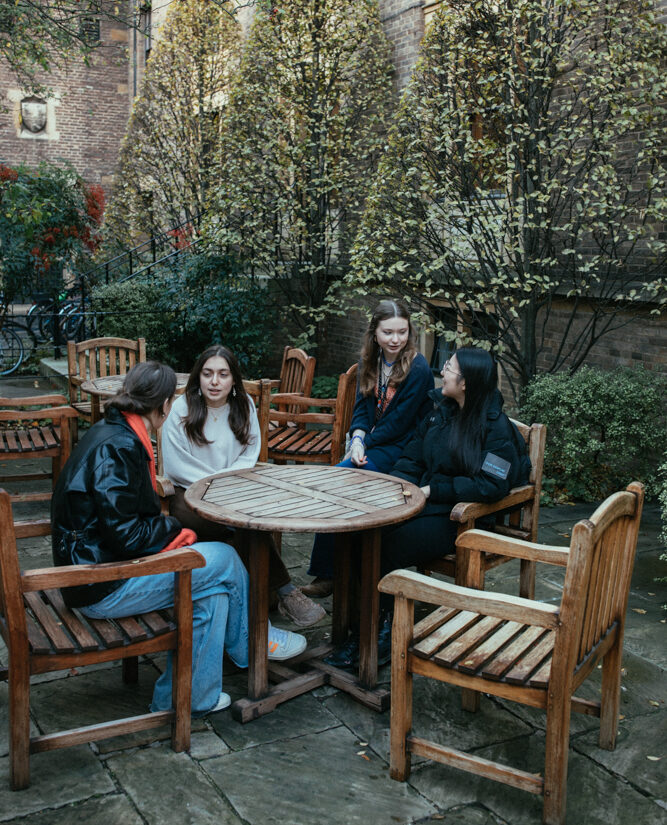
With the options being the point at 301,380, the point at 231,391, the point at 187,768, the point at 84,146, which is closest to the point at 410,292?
the point at 301,380

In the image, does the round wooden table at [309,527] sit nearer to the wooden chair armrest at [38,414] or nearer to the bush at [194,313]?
the wooden chair armrest at [38,414]

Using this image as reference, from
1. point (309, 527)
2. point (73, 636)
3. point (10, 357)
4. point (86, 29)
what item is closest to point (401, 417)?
point (309, 527)

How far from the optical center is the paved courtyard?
2855 mm

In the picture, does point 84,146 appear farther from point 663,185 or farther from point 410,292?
point 663,185

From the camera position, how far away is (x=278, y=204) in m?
10.2

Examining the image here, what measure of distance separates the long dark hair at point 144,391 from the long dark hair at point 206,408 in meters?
0.84

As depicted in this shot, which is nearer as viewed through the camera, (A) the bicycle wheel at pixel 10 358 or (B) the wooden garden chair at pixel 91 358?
(B) the wooden garden chair at pixel 91 358

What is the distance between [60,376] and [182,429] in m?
7.30

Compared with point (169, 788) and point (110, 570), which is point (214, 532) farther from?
Result: point (169, 788)

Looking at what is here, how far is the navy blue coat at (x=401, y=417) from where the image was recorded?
4762 millimetres

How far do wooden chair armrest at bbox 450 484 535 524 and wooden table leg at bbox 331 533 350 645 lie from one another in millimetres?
513

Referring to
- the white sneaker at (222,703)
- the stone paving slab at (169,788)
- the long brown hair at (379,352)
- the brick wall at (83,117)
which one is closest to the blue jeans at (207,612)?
the white sneaker at (222,703)

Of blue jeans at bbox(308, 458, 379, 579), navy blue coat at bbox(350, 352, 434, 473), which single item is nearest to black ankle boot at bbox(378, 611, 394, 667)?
blue jeans at bbox(308, 458, 379, 579)

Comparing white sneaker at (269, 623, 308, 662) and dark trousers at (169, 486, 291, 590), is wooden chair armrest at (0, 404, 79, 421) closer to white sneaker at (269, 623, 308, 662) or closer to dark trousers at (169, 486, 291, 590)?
dark trousers at (169, 486, 291, 590)
